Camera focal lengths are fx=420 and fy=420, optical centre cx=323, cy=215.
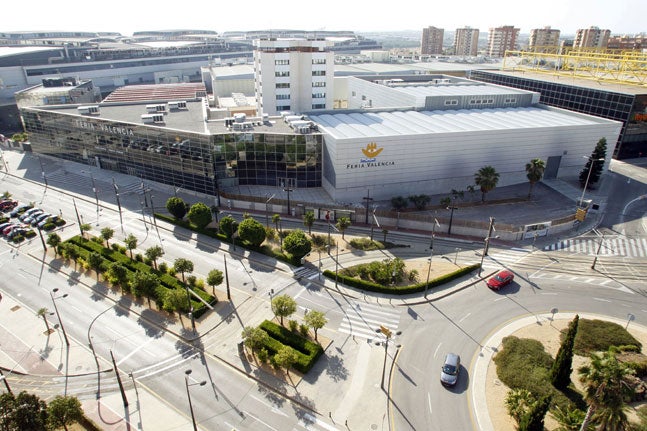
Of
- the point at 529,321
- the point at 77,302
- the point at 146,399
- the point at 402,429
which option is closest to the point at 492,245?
the point at 529,321

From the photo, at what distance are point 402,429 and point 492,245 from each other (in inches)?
1634

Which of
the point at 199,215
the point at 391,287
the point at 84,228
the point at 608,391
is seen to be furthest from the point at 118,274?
the point at 608,391

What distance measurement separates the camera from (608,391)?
28.9 meters

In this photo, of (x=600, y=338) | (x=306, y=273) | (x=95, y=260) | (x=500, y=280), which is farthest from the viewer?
(x=306, y=273)

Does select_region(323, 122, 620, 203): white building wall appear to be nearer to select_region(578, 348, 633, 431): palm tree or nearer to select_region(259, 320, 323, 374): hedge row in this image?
select_region(259, 320, 323, 374): hedge row

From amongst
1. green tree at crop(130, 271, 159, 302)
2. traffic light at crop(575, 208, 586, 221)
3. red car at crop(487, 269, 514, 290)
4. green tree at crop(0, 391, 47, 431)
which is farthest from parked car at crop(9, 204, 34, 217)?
traffic light at crop(575, 208, 586, 221)

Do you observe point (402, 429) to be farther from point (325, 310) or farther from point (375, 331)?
point (325, 310)

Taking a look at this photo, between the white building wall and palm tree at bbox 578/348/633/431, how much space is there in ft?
185

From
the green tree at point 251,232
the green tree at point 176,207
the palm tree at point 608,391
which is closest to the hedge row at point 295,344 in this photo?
the green tree at point 251,232

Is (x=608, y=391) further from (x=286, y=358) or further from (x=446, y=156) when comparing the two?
(x=446, y=156)

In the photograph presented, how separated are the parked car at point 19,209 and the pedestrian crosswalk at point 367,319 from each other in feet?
218

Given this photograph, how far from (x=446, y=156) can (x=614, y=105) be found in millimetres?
56626

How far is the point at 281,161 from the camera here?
86.2 metres

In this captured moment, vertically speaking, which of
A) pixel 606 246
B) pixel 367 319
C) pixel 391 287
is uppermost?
pixel 391 287
